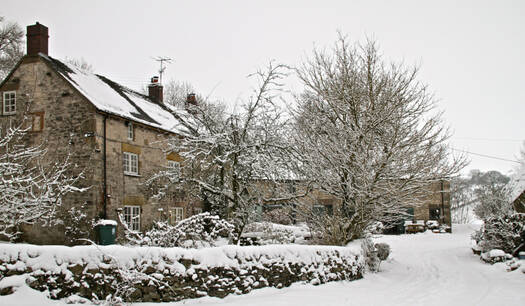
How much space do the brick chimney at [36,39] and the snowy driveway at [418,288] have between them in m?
15.0

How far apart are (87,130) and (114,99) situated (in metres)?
3.29

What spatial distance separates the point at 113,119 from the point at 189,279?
38.7 ft

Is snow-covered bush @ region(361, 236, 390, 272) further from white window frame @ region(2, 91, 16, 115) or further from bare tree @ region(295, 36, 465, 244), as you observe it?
white window frame @ region(2, 91, 16, 115)

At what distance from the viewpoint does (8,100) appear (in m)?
18.3

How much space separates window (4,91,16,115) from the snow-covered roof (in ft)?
7.12

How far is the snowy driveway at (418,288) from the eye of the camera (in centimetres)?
876

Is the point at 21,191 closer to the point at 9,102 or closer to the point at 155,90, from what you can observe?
the point at 9,102

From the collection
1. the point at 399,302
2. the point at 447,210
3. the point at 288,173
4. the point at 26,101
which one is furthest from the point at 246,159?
the point at 447,210

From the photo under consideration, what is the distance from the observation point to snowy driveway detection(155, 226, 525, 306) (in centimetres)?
876

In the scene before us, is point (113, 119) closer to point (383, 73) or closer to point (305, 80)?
point (305, 80)

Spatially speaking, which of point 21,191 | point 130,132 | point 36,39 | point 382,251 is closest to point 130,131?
point 130,132

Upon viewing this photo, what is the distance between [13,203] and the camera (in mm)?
8703

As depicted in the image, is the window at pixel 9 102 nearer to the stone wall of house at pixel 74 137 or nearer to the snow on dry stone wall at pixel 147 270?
the stone wall of house at pixel 74 137

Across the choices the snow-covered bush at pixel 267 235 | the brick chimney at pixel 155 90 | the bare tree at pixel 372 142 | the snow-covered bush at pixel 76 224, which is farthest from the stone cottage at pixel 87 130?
the brick chimney at pixel 155 90
